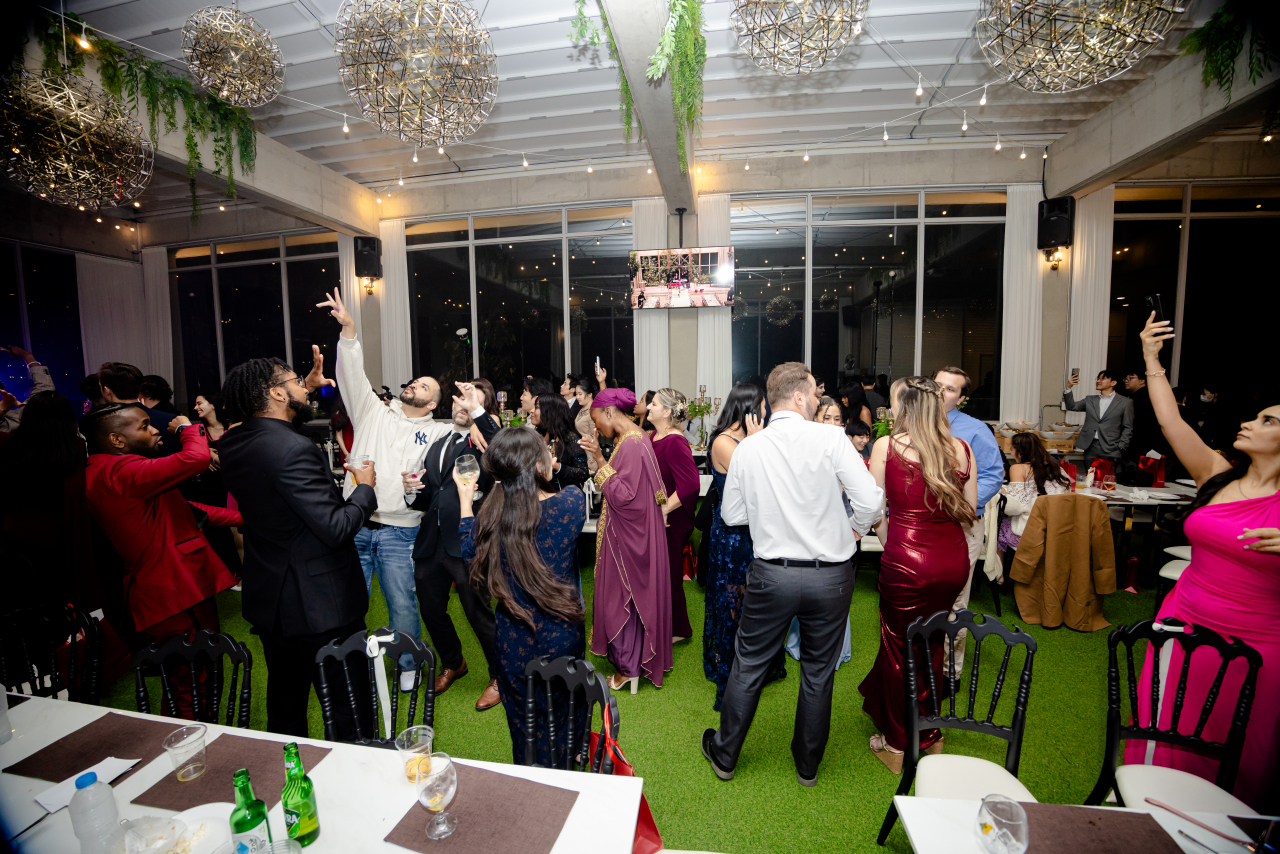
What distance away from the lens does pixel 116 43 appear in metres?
4.83

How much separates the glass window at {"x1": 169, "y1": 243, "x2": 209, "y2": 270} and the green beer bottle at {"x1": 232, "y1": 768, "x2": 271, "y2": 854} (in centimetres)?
1187

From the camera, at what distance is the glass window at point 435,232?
28.8ft

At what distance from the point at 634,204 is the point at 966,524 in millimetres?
6963

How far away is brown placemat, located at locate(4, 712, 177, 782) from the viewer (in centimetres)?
144

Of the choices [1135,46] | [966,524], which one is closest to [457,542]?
[966,524]

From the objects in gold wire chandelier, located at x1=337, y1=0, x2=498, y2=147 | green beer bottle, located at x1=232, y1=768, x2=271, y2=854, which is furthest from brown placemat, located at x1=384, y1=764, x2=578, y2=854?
gold wire chandelier, located at x1=337, y1=0, x2=498, y2=147

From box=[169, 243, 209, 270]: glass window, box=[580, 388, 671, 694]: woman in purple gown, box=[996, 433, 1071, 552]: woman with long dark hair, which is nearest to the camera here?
box=[580, 388, 671, 694]: woman in purple gown

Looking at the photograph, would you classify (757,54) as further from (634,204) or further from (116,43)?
(116,43)

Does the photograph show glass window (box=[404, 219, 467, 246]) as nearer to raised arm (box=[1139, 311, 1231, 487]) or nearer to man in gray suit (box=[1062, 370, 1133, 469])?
raised arm (box=[1139, 311, 1231, 487])

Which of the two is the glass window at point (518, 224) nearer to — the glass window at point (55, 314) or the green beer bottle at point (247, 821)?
the glass window at point (55, 314)

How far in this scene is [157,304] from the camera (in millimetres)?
9938

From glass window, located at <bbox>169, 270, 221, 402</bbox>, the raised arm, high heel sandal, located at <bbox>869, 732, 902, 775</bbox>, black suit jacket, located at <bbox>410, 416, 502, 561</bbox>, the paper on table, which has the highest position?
glass window, located at <bbox>169, 270, 221, 402</bbox>

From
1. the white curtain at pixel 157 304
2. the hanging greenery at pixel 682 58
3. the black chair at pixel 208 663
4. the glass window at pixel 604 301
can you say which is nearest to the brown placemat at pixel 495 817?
the black chair at pixel 208 663

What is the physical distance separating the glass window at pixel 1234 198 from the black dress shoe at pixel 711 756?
9.64 metres
